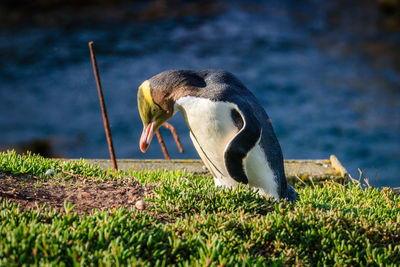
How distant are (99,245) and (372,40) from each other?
14870 millimetres

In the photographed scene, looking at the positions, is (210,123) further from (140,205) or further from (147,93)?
(140,205)

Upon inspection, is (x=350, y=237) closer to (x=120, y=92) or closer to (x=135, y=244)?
(x=135, y=244)

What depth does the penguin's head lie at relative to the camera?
3285 millimetres

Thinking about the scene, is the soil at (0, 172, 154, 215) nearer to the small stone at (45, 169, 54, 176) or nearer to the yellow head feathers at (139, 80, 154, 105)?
the small stone at (45, 169, 54, 176)

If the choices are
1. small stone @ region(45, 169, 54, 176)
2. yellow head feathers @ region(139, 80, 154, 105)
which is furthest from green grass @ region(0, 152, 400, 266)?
small stone @ region(45, 169, 54, 176)

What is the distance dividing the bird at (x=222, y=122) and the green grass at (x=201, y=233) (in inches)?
7.0

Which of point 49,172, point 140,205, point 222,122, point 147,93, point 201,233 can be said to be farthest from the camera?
point 49,172

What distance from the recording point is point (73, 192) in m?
3.21

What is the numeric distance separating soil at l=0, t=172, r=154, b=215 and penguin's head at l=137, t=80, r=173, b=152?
0.35m

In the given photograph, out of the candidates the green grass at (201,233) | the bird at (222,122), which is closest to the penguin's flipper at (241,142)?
the bird at (222,122)

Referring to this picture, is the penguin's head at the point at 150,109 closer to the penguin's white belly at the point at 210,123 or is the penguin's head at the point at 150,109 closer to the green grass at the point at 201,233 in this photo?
the penguin's white belly at the point at 210,123

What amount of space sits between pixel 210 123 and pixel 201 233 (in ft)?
2.46

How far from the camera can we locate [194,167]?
5074 mm

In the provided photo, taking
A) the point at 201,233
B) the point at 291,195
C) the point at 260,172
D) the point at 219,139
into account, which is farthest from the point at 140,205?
the point at 291,195
